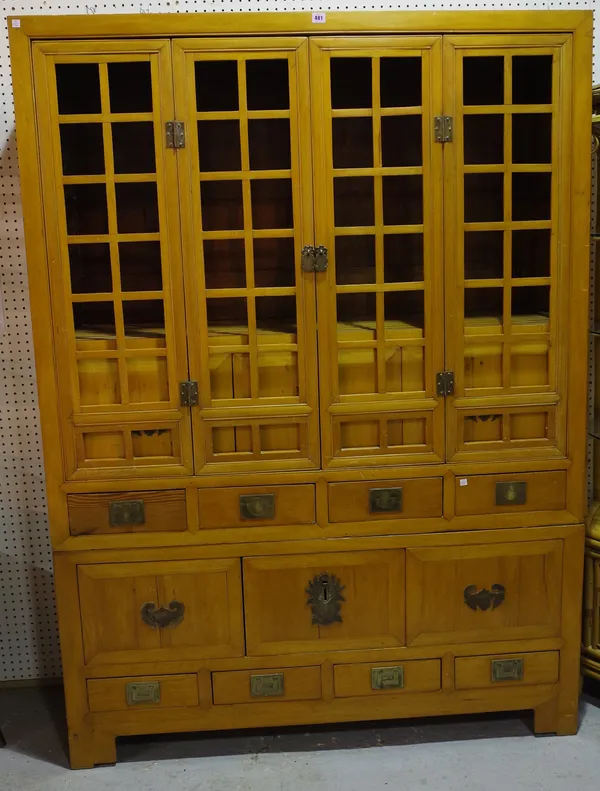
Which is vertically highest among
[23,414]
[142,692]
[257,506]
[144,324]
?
[144,324]

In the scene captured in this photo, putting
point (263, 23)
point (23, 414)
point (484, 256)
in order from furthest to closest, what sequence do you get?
point (23, 414), point (484, 256), point (263, 23)

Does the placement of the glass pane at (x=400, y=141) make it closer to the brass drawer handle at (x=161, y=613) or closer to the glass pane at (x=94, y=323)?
the glass pane at (x=94, y=323)

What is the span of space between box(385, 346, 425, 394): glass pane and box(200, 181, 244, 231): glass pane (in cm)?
72

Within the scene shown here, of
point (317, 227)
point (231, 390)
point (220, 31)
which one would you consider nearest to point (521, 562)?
point (231, 390)

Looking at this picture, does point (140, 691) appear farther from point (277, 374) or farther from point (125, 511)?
point (277, 374)

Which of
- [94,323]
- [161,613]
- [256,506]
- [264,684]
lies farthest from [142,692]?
[94,323]

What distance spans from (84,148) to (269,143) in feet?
2.00

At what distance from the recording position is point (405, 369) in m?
2.30

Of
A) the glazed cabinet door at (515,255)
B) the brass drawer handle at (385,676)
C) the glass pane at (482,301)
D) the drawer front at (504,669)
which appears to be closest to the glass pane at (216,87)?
the glazed cabinet door at (515,255)

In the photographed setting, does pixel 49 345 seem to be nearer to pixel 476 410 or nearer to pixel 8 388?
pixel 8 388

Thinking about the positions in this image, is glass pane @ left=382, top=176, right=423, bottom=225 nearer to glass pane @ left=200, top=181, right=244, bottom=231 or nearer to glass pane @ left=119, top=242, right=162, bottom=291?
glass pane @ left=200, top=181, right=244, bottom=231

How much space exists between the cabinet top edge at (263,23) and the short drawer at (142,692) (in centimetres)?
193

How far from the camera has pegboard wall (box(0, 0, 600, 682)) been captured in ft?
8.43

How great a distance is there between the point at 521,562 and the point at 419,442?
518 millimetres
